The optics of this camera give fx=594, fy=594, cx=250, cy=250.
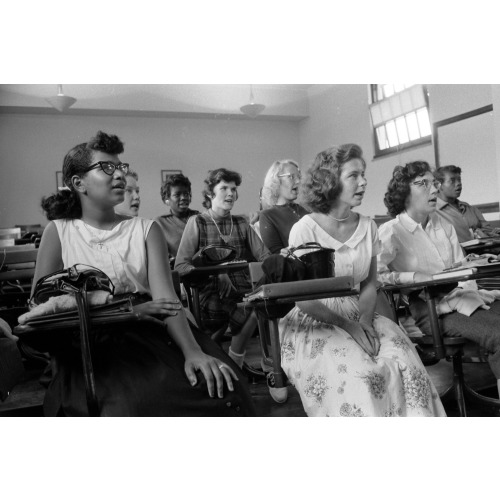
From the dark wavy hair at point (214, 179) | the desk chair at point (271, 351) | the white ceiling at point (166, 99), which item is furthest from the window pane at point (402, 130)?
the desk chair at point (271, 351)

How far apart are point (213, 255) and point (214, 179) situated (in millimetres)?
295

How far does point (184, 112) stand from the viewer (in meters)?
2.32

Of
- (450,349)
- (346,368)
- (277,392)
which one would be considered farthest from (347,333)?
(450,349)

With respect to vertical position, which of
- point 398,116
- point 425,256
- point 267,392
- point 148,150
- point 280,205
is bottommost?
point 267,392

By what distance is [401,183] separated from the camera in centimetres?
256

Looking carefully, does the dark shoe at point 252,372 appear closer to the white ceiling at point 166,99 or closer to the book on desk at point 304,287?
the book on desk at point 304,287

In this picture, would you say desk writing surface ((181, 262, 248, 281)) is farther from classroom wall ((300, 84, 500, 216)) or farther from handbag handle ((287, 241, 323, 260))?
classroom wall ((300, 84, 500, 216))

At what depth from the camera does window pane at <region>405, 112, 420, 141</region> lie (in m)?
2.47

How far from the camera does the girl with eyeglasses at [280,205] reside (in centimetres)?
234

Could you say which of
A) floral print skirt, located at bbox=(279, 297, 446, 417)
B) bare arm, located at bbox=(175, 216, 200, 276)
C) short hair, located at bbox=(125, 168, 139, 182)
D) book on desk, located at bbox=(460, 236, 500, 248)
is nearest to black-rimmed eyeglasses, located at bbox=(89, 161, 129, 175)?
short hair, located at bbox=(125, 168, 139, 182)

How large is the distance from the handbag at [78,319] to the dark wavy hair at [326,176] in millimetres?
933

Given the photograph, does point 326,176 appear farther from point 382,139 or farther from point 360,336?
point 360,336
